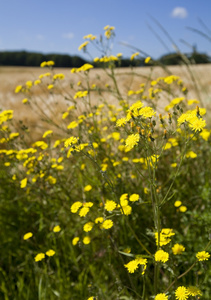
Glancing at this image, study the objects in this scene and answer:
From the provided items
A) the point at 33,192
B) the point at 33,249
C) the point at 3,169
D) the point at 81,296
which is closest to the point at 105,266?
the point at 81,296

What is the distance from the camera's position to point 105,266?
8.29 feet

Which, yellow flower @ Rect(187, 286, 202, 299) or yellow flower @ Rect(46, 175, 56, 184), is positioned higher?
yellow flower @ Rect(46, 175, 56, 184)

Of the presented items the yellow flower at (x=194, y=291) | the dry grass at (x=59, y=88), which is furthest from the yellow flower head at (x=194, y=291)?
the dry grass at (x=59, y=88)

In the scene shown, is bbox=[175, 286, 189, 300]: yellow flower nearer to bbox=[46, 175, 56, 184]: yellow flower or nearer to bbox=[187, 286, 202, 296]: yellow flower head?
bbox=[187, 286, 202, 296]: yellow flower head

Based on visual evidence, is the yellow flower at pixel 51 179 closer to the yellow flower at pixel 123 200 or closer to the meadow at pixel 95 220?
the meadow at pixel 95 220

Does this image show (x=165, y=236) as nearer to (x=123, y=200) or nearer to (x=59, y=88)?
(x=123, y=200)

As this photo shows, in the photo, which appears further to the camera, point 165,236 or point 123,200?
point 123,200

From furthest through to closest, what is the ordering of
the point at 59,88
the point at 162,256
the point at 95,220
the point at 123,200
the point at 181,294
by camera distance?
the point at 59,88
the point at 95,220
the point at 123,200
the point at 162,256
the point at 181,294

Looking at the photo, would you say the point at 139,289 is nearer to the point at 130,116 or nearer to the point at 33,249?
the point at 33,249

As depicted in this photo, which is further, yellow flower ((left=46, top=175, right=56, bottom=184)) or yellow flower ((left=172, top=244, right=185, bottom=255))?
yellow flower ((left=46, top=175, right=56, bottom=184))

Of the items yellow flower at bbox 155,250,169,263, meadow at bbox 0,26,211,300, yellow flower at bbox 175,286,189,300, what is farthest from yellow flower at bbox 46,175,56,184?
yellow flower at bbox 175,286,189,300

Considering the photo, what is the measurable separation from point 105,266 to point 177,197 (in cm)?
99

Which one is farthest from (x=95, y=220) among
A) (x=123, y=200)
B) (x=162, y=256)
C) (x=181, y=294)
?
(x=181, y=294)

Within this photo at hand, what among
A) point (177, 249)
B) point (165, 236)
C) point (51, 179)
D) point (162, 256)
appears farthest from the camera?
point (51, 179)
